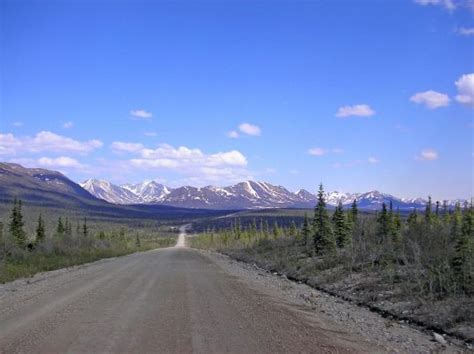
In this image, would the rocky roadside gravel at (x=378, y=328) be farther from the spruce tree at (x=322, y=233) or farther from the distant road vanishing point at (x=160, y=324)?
the spruce tree at (x=322, y=233)

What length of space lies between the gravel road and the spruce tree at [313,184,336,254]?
69.7 feet

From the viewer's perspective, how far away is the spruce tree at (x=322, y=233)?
131 feet

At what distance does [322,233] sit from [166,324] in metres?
33.6

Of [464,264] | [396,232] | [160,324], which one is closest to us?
[160,324]

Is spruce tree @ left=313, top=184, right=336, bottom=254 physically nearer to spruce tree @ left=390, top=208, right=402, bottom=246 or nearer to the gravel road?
spruce tree @ left=390, top=208, right=402, bottom=246

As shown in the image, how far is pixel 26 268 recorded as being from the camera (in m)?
32.6

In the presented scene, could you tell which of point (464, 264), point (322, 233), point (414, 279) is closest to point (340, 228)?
point (322, 233)

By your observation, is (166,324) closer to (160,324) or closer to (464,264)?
(160,324)

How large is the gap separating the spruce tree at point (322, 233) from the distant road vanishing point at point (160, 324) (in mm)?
21657

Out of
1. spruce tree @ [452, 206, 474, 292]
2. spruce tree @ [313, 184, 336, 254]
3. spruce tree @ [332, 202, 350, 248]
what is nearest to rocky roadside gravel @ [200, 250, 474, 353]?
spruce tree @ [452, 206, 474, 292]

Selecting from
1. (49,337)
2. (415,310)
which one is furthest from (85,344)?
(415,310)

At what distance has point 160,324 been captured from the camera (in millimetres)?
12047

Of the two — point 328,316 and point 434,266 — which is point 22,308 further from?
point 434,266

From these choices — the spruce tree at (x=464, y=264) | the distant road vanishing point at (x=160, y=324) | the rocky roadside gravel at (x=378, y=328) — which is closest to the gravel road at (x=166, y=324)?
the distant road vanishing point at (x=160, y=324)
